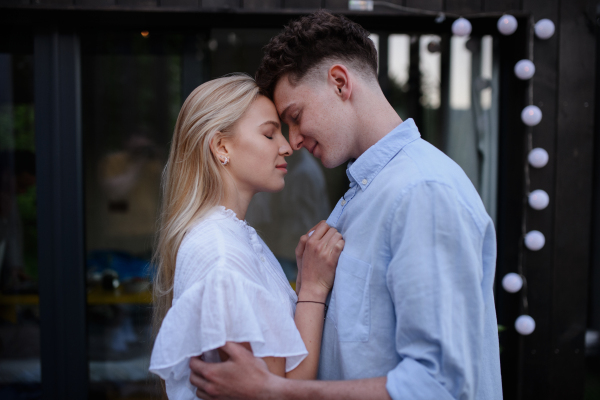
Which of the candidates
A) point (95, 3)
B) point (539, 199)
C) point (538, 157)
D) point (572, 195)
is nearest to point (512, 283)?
point (539, 199)

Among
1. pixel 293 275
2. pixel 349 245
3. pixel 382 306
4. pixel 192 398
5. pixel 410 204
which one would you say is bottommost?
pixel 293 275

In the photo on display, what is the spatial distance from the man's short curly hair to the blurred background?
122 centimetres

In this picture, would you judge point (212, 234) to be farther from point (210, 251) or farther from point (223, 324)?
point (223, 324)

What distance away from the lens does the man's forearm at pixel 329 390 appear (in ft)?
3.48

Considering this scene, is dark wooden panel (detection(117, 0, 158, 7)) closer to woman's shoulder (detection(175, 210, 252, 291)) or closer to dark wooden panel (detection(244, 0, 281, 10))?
dark wooden panel (detection(244, 0, 281, 10))

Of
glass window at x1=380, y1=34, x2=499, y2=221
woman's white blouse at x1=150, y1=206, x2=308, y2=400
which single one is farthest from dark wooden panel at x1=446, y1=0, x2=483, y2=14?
woman's white blouse at x1=150, y1=206, x2=308, y2=400

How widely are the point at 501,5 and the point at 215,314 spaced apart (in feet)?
8.38

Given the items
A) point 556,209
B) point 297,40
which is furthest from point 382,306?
point 556,209

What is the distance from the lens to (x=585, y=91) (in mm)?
2590

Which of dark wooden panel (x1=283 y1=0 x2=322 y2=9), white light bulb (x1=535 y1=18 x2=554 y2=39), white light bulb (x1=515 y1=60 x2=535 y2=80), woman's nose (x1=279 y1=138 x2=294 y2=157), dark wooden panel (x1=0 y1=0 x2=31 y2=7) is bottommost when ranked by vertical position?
woman's nose (x1=279 y1=138 x2=294 y2=157)

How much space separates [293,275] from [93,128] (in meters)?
2.93

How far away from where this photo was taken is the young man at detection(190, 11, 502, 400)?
1009 mm

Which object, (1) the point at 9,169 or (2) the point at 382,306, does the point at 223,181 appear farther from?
(1) the point at 9,169

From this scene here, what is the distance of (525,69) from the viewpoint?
8.25 feet
